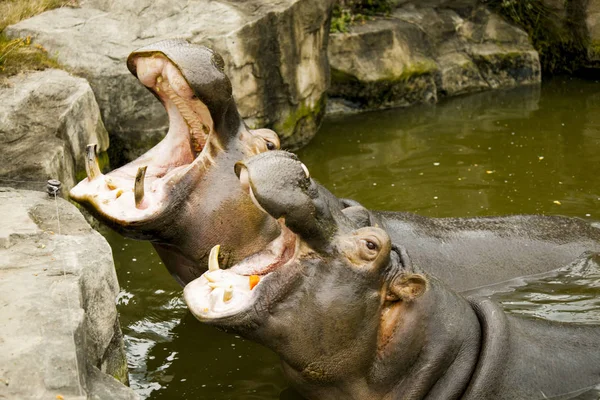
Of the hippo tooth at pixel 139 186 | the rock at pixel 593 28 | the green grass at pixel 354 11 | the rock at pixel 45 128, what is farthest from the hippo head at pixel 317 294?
the rock at pixel 593 28

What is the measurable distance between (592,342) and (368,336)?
3.48 feet

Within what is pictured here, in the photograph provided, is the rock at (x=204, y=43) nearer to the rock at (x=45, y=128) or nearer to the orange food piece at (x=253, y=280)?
the rock at (x=45, y=128)

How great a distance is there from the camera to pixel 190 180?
452 cm

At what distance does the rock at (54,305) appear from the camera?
3.07m

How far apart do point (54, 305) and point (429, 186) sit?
4.63 m

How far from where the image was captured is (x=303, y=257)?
358 centimetres

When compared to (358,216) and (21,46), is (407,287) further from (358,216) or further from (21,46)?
(21,46)

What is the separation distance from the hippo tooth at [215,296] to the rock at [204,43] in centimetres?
373

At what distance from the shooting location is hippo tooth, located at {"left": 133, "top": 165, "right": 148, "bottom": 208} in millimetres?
4324

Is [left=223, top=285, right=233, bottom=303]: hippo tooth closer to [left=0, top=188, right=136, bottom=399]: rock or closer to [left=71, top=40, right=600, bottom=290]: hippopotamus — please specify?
[left=0, top=188, right=136, bottom=399]: rock

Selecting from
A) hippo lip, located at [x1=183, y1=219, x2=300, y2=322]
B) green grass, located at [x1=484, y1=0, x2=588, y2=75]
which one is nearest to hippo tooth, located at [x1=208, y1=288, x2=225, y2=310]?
hippo lip, located at [x1=183, y1=219, x2=300, y2=322]

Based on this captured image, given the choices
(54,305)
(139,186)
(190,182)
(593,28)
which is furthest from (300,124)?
(54,305)

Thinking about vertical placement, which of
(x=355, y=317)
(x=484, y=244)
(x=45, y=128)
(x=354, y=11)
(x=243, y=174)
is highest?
(x=243, y=174)

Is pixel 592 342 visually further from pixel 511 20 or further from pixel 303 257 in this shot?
pixel 511 20
